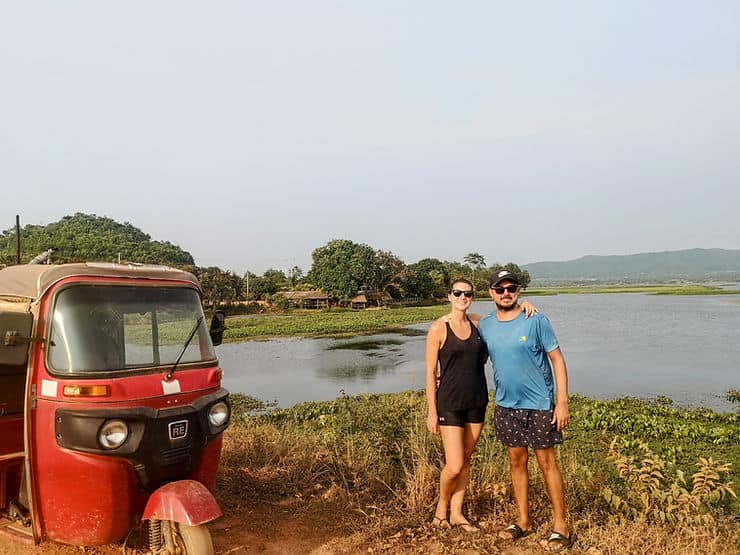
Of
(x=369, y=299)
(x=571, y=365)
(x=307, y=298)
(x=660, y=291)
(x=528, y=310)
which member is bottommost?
(x=660, y=291)

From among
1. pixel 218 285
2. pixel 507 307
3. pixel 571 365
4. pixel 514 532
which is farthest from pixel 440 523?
pixel 218 285

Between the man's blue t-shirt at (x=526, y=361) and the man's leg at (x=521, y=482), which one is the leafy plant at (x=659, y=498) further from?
the man's blue t-shirt at (x=526, y=361)

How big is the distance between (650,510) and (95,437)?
436cm

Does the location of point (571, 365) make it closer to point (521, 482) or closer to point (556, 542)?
point (521, 482)

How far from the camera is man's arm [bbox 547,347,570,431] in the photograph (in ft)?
13.3

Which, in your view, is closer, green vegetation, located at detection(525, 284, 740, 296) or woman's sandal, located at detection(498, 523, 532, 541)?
woman's sandal, located at detection(498, 523, 532, 541)

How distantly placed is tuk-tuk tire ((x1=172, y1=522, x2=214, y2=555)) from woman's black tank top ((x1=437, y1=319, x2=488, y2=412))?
1.97m

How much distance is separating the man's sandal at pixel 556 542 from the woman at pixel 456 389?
575 mm

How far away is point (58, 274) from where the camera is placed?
3746mm

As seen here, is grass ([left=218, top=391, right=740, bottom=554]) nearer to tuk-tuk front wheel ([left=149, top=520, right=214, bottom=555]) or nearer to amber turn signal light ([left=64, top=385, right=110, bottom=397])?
tuk-tuk front wheel ([left=149, top=520, right=214, bottom=555])

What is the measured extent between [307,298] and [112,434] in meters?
62.4

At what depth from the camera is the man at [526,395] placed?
4.15m

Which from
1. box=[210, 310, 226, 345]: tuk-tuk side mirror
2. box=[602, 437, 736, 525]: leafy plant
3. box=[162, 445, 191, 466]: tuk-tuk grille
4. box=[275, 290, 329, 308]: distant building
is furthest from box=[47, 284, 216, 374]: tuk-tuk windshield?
box=[275, 290, 329, 308]: distant building

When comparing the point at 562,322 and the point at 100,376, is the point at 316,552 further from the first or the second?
the point at 562,322
